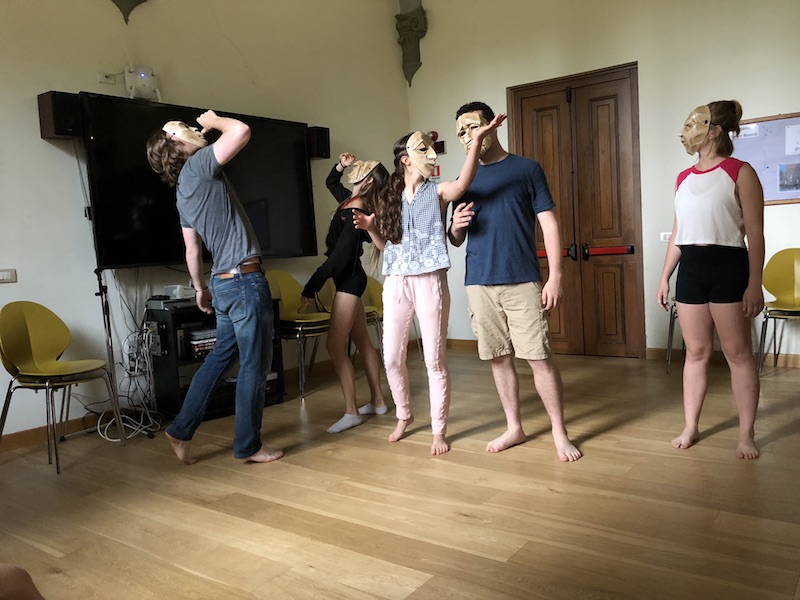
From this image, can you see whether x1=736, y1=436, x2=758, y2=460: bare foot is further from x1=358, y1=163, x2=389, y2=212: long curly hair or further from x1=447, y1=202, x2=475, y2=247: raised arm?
x1=358, y1=163, x2=389, y2=212: long curly hair

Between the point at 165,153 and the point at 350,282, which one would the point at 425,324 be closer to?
the point at 350,282

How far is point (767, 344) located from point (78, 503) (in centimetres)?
443

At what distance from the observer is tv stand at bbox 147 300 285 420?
13.2ft

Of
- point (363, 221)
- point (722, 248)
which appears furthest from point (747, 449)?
point (363, 221)

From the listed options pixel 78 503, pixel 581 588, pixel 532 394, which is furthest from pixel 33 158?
pixel 581 588

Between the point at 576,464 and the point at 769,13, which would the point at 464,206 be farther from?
the point at 769,13

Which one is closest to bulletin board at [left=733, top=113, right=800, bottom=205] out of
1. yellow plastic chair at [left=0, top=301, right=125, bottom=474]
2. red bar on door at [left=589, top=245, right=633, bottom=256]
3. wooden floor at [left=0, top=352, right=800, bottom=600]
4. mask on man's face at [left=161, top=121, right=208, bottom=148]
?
red bar on door at [left=589, top=245, right=633, bottom=256]

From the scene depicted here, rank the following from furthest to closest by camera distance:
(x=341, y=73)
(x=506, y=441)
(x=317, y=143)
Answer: (x=341, y=73) → (x=317, y=143) → (x=506, y=441)

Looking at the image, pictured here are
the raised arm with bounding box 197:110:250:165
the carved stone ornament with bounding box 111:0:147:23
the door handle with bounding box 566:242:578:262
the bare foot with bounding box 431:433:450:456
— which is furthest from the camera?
the door handle with bounding box 566:242:578:262

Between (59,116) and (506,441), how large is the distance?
2.94 m

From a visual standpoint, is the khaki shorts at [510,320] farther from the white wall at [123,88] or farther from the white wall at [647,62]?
the white wall at [647,62]

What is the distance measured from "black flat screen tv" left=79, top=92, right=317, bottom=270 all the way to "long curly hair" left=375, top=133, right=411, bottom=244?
1791 millimetres

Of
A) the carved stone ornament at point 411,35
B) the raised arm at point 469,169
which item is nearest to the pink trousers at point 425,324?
the raised arm at point 469,169

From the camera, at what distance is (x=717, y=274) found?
2.66 metres
